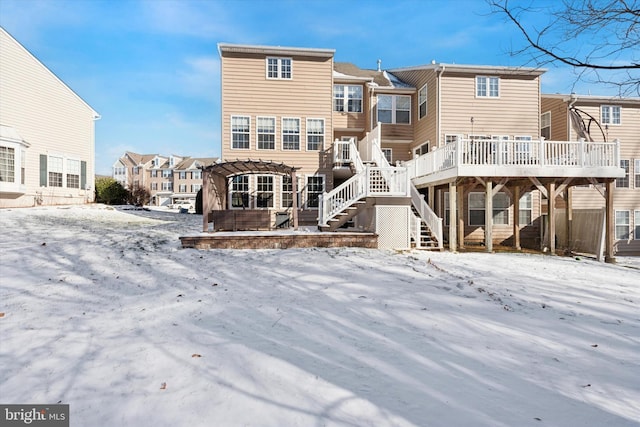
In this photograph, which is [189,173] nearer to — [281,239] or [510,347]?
[281,239]

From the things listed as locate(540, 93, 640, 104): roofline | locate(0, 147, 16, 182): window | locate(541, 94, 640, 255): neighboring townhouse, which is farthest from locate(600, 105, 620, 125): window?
locate(0, 147, 16, 182): window

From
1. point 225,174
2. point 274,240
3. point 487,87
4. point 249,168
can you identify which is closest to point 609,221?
point 487,87

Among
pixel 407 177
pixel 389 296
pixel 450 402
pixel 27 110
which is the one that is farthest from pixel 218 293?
pixel 27 110

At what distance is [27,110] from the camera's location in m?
17.1

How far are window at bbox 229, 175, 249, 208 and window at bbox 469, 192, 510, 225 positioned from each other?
1056 centimetres

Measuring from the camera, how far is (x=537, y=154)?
11.9 metres

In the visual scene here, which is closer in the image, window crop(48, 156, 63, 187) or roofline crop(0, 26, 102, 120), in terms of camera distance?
roofline crop(0, 26, 102, 120)

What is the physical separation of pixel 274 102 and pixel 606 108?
60.5ft

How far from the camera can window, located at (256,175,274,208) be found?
15.7 metres

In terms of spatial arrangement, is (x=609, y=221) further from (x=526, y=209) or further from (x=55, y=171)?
(x=55, y=171)

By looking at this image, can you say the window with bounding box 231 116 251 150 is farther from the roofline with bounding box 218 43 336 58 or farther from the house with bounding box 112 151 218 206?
the house with bounding box 112 151 218 206

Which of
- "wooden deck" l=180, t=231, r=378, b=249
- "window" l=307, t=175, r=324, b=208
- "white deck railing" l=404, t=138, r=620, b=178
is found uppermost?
"white deck railing" l=404, t=138, r=620, b=178

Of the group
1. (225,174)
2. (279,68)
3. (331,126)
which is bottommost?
(225,174)

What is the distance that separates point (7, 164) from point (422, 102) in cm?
2042
